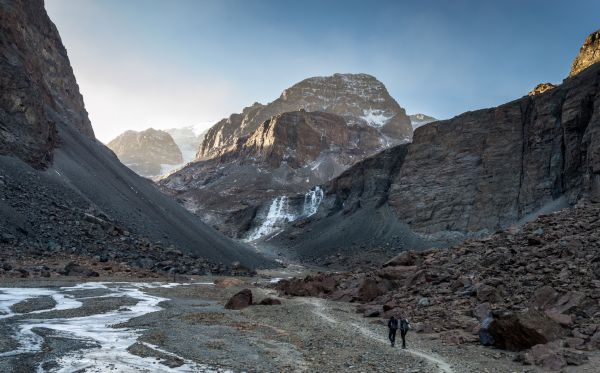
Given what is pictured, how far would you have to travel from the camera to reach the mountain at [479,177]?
258 ft

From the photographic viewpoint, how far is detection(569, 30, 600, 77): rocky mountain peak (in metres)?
112

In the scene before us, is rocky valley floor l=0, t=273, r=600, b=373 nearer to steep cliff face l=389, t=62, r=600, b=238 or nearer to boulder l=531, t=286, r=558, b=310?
boulder l=531, t=286, r=558, b=310

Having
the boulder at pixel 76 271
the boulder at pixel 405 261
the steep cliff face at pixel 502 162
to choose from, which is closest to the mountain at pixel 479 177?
the steep cliff face at pixel 502 162

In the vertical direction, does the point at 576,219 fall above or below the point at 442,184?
below

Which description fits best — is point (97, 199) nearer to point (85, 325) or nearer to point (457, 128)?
point (85, 325)

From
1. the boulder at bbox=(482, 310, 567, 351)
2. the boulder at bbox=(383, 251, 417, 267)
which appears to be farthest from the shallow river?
the boulder at bbox=(383, 251, 417, 267)

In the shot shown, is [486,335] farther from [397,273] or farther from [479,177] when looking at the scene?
[479,177]

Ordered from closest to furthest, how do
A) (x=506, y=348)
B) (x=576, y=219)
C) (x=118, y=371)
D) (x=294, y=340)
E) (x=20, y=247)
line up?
(x=118, y=371) < (x=506, y=348) < (x=294, y=340) < (x=576, y=219) < (x=20, y=247)

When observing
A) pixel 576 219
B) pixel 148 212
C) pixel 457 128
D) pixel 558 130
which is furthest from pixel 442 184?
pixel 576 219

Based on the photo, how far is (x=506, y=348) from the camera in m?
16.9

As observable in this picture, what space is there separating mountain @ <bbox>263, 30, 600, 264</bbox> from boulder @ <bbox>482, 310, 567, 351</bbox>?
58869 mm

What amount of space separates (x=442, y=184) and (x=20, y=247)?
84.9 m

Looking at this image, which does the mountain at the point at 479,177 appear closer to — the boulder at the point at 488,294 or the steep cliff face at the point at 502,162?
the steep cliff face at the point at 502,162

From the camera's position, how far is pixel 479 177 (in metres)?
96.1
